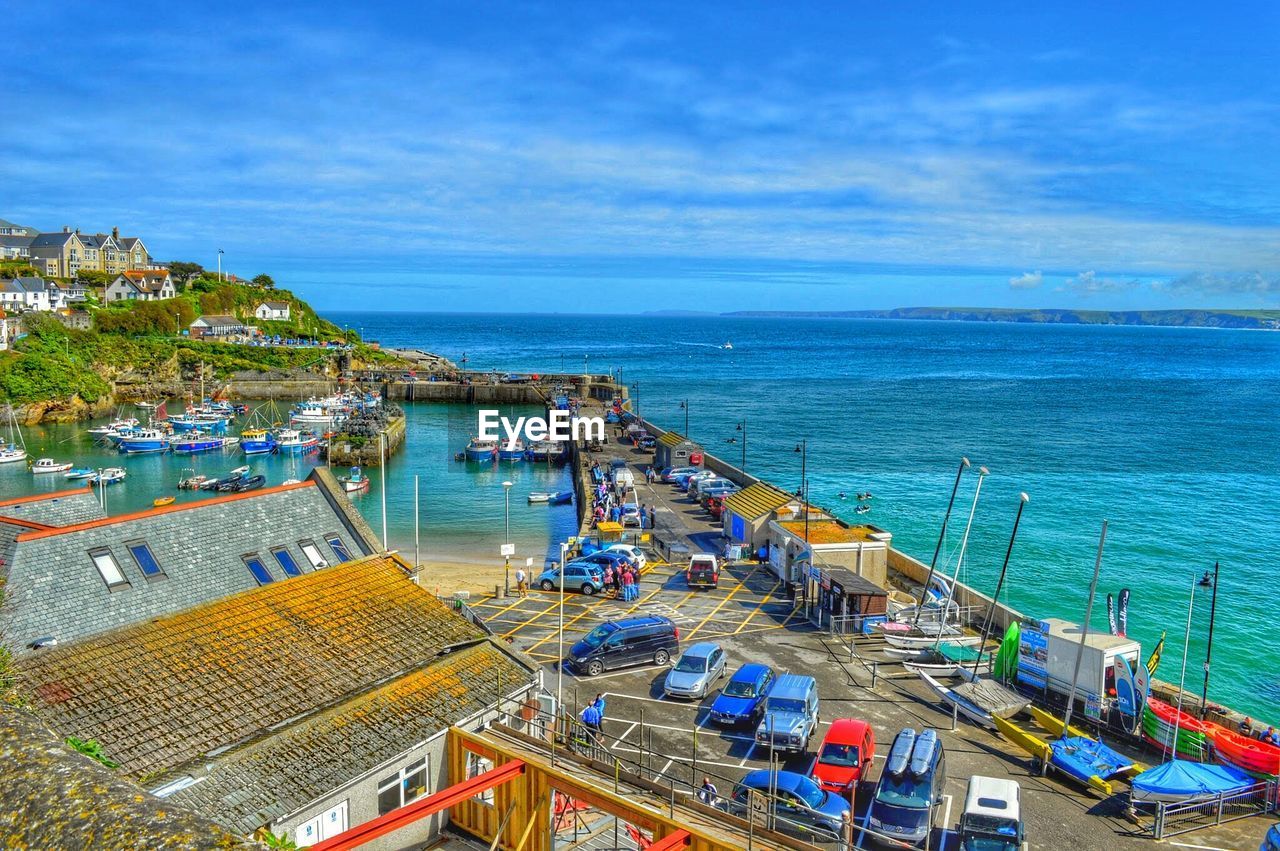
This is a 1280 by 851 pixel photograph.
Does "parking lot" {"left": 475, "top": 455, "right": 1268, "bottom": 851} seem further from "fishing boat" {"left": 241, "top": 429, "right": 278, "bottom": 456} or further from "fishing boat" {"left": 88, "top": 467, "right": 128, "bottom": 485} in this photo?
"fishing boat" {"left": 241, "top": 429, "right": 278, "bottom": 456}

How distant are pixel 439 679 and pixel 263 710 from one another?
2907 mm

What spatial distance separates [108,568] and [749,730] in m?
12.6

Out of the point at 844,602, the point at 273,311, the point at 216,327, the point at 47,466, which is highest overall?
the point at 273,311

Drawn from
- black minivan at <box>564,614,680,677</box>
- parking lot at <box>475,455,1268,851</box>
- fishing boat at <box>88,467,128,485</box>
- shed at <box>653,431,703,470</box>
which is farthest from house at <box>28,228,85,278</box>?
black minivan at <box>564,614,680,677</box>

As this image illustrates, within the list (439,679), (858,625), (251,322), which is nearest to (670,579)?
(858,625)

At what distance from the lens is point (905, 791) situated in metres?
14.4

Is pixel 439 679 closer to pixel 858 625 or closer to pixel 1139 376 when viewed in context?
pixel 858 625

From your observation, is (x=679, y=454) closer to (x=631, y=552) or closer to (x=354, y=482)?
(x=631, y=552)

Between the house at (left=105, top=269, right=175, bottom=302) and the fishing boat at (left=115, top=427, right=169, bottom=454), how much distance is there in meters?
69.7

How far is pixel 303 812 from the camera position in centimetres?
1194

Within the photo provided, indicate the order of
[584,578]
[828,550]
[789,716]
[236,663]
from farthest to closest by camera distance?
1. [584,578]
2. [828,550]
3. [789,716]
4. [236,663]

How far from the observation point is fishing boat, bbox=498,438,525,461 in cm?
6988

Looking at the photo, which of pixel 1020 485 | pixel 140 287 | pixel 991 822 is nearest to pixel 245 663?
pixel 991 822

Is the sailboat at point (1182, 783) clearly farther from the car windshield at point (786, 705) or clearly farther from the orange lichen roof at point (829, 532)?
the orange lichen roof at point (829, 532)
